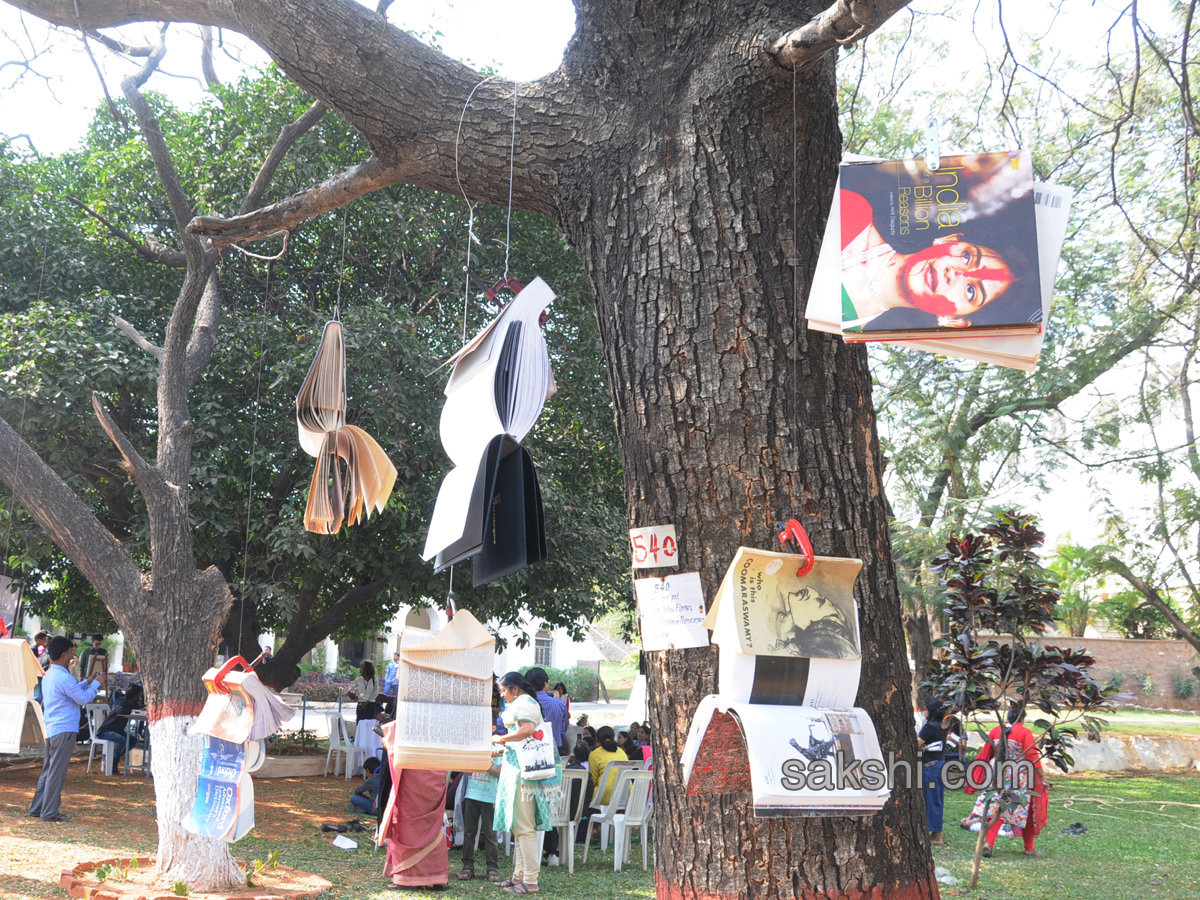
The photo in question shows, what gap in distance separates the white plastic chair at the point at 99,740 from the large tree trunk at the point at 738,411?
1078 cm

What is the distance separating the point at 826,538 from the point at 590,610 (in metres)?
8.13

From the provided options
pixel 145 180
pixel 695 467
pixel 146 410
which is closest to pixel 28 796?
pixel 146 410

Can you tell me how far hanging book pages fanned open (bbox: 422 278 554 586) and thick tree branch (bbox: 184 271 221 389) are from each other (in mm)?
4939

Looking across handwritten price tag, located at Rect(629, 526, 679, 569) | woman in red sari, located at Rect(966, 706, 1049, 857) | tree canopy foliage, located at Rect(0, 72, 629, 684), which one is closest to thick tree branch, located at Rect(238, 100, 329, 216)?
tree canopy foliage, located at Rect(0, 72, 629, 684)

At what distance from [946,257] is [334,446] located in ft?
8.38

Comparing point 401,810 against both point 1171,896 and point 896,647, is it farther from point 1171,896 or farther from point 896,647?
point 1171,896

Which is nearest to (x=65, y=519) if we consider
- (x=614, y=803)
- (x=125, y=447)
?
(x=125, y=447)

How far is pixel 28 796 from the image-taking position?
9.78 meters

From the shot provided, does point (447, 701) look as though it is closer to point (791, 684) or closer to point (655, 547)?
point (655, 547)

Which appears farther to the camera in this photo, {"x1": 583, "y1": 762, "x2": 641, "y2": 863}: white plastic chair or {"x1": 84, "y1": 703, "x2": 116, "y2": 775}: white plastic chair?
{"x1": 84, "y1": 703, "x2": 116, "y2": 775}: white plastic chair

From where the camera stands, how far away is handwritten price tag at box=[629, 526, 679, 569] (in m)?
2.27

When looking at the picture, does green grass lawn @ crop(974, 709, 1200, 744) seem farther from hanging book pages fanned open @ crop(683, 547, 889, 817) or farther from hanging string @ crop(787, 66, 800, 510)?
hanging book pages fanned open @ crop(683, 547, 889, 817)

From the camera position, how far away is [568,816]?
8016mm

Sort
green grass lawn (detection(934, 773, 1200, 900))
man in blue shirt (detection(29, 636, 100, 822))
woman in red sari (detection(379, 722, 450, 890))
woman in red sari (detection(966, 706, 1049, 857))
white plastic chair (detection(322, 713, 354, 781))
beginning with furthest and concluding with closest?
white plastic chair (detection(322, 713, 354, 781)), man in blue shirt (detection(29, 636, 100, 822)), woman in red sari (detection(966, 706, 1049, 857)), green grass lawn (detection(934, 773, 1200, 900)), woman in red sari (detection(379, 722, 450, 890))
